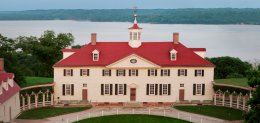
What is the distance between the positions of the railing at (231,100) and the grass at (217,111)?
695 mm

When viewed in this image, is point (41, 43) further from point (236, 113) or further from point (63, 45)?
point (236, 113)

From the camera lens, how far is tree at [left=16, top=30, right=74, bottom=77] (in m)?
65.1

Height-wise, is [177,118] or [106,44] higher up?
[106,44]

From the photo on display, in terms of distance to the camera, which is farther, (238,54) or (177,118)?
(238,54)

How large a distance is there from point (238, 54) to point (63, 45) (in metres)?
61.6

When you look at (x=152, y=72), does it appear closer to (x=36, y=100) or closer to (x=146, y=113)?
(x=146, y=113)

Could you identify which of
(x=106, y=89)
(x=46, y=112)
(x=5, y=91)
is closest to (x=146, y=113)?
(x=106, y=89)

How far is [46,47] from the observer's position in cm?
6500

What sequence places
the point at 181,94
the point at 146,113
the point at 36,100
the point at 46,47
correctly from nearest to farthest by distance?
the point at 146,113 < the point at 36,100 < the point at 181,94 < the point at 46,47

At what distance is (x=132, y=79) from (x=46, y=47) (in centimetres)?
2462

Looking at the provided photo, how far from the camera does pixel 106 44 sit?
4650 centimetres

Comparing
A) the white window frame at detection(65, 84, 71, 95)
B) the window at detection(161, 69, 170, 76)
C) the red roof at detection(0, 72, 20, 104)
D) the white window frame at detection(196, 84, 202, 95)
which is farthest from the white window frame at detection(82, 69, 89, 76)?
the white window frame at detection(196, 84, 202, 95)

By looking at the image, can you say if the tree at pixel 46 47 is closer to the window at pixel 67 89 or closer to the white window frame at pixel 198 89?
the window at pixel 67 89

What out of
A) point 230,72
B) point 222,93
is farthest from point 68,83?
point 230,72
